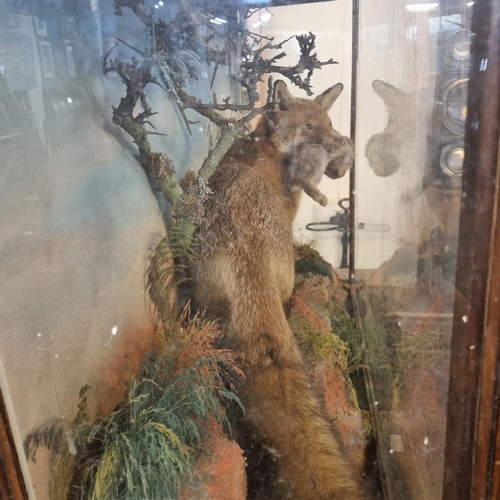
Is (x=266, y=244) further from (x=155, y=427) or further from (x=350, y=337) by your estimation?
(x=155, y=427)

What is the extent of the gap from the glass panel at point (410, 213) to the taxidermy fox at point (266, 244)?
21cm

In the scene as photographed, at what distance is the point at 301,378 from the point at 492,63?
4.06 ft

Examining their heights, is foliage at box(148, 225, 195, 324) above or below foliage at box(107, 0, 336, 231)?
below

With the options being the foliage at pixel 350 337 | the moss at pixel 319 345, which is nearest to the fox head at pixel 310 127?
the moss at pixel 319 345

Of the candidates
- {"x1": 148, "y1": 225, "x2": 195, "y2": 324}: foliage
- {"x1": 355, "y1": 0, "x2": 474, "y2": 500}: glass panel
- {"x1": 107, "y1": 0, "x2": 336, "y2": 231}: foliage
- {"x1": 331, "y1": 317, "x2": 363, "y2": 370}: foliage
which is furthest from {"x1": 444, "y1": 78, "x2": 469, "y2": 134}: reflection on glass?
{"x1": 331, "y1": 317, "x2": 363, "y2": 370}: foliage

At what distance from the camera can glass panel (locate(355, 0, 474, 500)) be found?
988mm

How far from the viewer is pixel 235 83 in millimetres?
1521

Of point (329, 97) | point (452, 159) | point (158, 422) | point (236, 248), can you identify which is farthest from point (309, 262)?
point (452, 159)

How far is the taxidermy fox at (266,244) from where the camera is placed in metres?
1.59

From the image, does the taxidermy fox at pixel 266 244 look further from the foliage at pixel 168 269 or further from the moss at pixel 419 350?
the moss at pixel 419 350

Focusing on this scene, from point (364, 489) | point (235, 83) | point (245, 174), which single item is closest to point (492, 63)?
point (235, 83)

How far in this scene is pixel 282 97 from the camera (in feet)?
5.32

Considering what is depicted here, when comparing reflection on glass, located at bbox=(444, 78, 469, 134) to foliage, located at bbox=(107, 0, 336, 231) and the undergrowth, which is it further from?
the undergrowth

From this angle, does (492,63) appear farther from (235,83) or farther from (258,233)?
(258,233)
